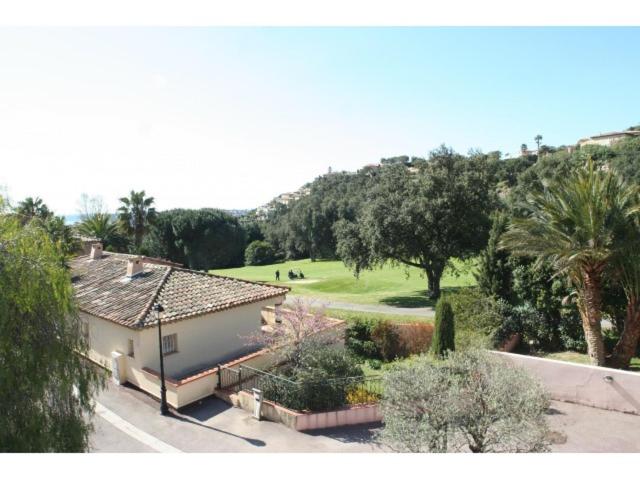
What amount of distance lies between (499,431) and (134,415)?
11.4 m

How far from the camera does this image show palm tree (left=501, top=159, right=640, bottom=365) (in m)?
14.8

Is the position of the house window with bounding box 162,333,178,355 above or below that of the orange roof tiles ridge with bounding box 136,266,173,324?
below

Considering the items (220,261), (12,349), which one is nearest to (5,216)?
(12,349)

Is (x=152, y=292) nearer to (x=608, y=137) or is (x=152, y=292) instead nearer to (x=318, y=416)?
(x=318, y=416)

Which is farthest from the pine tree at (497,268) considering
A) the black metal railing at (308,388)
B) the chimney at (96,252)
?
the chimney at (96,252)

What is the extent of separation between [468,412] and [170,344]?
11.8 m

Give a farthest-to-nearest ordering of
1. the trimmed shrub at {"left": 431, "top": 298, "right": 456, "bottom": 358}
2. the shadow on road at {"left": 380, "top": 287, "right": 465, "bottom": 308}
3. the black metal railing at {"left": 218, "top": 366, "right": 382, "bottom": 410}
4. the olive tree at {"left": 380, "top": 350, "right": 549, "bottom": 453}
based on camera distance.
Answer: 1. the shadow on road at {"left": 380, "top": 287, "right": 465, "bottom": 308}
2. the trimmed shrub at {"left": 431, "top": 298, "right": 456, "bottom": 358}
3. the black metal railing at {"left": 218, "top": 366, "right": 382, "bottom": 410}
4. the olive tree at {"left": 380, "top": 350, "right": 549, "bottom": 453}

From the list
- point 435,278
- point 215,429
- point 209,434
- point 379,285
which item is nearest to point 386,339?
point 215,429

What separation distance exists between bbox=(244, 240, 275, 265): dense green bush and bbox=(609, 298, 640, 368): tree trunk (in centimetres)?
6161

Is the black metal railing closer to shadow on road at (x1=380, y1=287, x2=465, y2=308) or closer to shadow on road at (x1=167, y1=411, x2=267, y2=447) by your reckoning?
shadow on road at (x1=167, y1=411, x2=267, y2=447)

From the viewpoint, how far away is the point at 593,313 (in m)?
15.7

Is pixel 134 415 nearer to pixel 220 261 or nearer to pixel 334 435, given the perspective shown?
pixel 334 435

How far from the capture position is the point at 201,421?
1371cm

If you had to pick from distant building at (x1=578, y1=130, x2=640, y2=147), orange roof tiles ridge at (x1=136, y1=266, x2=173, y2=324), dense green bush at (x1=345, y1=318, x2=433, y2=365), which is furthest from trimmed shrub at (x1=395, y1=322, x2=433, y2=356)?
distant building at (x1=578, y1=130, x2=640, y2=147)
